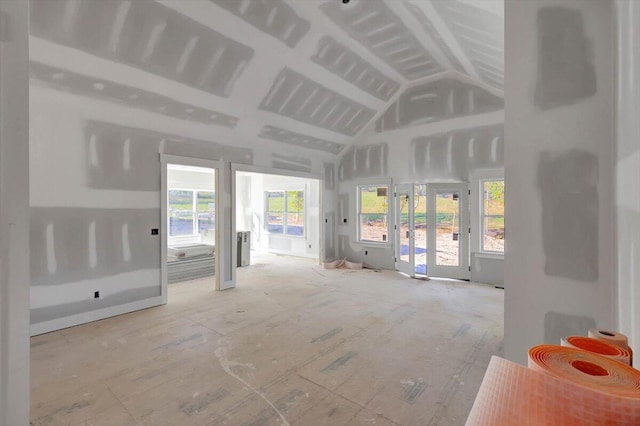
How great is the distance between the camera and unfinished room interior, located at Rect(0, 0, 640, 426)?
5.21 ft

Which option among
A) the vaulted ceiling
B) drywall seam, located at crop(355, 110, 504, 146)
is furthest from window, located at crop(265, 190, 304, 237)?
the vaulted ceiling

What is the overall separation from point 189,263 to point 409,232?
192 inches

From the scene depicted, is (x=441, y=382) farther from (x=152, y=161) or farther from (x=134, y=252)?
(x=152, y=161)

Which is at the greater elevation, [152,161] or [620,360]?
[152,161]

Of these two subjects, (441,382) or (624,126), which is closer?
(624,126)

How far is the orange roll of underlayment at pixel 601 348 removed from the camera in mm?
860

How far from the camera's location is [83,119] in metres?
3.85

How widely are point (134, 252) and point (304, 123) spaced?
390 cm

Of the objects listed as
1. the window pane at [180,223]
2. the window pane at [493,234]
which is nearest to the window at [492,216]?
the window pane at [493,234]

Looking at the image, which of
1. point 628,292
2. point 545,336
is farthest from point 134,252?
point 628,292

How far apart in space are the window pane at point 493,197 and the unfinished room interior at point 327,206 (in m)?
0.04

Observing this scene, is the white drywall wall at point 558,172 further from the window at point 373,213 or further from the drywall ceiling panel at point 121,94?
the window at point 373,213

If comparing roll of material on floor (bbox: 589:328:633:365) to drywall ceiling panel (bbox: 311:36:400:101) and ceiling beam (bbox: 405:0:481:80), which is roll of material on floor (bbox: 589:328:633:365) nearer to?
ceiling beam (bbox: 405:0:481:80)

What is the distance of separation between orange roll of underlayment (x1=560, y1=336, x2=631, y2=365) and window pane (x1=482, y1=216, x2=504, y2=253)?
5.42m
